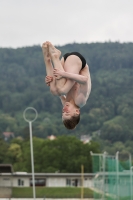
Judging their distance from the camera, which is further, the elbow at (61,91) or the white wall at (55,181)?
the white wall at (55,181)

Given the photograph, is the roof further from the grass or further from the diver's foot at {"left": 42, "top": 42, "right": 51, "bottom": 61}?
the diver's foot at {"left": 42, "top": 42, "right": 51, "bottom": 61}

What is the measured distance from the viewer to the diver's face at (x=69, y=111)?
50.3 feet

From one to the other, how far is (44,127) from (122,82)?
76.5m

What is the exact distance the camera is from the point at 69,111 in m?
15.3

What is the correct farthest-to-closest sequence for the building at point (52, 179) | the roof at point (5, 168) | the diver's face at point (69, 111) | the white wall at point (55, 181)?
the white wall at point (55, 181), the building at point (52, 179), the roof at point (5, 168), the diver's face at point (69, 111)

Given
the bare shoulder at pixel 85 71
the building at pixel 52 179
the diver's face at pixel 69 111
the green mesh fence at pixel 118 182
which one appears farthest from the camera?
the building at pixel 52 179

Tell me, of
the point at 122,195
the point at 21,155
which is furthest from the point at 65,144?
the point at 122,195

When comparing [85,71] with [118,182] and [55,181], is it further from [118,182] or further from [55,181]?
[55,181]

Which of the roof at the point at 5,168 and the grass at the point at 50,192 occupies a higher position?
the roof at the point at 5,168

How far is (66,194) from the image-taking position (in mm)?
87688

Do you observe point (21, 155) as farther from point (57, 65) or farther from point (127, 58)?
point (57, 65)

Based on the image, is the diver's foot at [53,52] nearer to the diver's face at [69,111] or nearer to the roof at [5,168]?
the diver's face at [69,111]

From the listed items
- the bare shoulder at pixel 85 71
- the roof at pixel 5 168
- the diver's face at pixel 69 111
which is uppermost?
the roof at pixel 5 168

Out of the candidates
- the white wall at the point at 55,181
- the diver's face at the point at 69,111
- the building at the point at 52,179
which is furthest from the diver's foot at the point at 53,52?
the white wall at the point at 55,181
